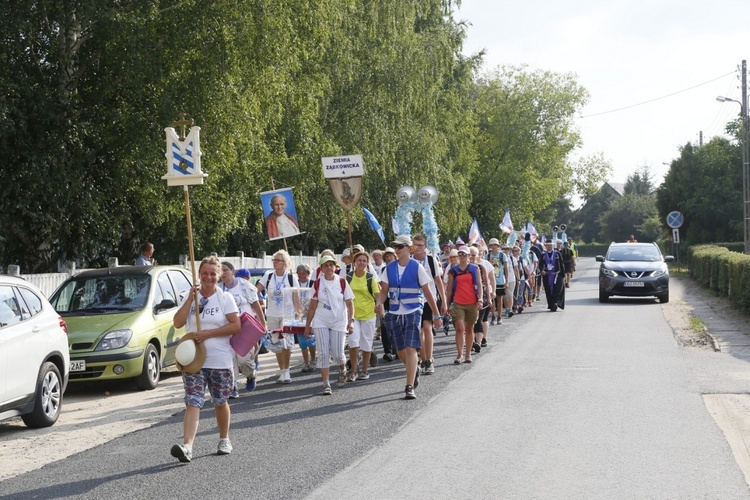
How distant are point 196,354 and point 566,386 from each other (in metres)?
5.34

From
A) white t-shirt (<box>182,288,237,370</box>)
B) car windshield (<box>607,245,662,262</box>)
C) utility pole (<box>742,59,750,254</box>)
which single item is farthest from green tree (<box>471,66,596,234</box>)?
white t-shirt (<box>182,288,237,370</box>)

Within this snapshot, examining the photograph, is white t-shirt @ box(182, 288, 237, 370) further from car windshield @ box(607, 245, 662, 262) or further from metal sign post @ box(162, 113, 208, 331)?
car windshield @ box(607, 245, 662, 262)

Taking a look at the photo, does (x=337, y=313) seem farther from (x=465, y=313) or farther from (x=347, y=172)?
(x=347, y=172)

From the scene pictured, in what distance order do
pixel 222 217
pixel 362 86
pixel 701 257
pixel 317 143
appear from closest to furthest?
pixel 222 217
pixel 317 143
pixel 362 86
pixel 701 257

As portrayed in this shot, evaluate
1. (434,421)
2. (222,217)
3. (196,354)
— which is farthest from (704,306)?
(196,354)

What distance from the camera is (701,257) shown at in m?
34.5

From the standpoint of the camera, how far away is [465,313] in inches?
581

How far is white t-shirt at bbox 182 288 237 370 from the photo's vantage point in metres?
8.14

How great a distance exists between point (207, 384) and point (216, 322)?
20.7 inches

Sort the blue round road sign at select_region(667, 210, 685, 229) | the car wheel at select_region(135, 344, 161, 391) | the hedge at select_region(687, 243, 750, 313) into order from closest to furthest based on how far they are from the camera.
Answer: the car wheel at select_region(135, 344, 161, 391) < the hedge at select_region(687, 243, 750, 313) < the blue round road sign at select_region(667, 210, 685, 229)

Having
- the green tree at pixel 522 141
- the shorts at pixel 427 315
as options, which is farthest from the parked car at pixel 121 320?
the green tree at pixel 522 141

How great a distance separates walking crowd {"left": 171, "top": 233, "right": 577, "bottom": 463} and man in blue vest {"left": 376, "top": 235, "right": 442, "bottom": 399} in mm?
12

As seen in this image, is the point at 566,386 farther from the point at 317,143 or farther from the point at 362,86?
the point at 362,86

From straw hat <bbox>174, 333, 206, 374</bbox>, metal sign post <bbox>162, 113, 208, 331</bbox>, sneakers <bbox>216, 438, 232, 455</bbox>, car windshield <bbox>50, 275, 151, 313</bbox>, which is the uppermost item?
metal sign post <bbox>162, 113, 208, 331</bbox>
